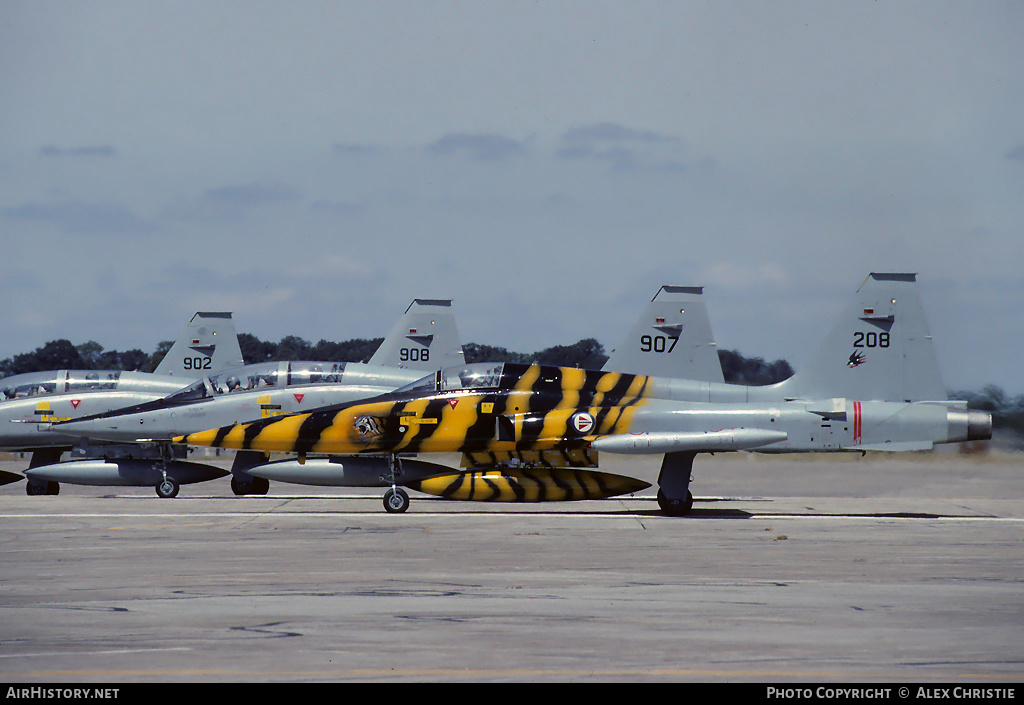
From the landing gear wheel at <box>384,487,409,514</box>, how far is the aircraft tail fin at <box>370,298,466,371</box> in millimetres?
9344

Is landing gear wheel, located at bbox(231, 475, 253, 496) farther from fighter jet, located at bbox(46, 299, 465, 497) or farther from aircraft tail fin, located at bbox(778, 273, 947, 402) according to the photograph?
aircraft tail fin, located at bbox(778, 273, 947, 402)

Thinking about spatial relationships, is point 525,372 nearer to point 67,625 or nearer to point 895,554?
point 895,554

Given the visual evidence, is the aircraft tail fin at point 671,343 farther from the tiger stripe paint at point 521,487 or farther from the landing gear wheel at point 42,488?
the landing gear wheel at point 42,488

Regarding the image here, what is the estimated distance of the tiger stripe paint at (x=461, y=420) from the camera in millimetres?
18719

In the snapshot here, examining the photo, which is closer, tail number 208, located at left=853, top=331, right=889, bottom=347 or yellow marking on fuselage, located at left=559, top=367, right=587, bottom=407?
yellow marking on fuselage, located at left=559, top=367, right=587, bottom=407

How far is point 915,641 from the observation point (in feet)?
25.0

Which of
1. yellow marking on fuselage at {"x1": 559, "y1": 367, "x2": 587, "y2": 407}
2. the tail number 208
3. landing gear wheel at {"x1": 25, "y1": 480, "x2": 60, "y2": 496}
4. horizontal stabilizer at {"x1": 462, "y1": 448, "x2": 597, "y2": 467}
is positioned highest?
the tail number 208

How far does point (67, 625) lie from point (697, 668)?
4.78 meters

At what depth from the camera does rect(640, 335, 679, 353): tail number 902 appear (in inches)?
889

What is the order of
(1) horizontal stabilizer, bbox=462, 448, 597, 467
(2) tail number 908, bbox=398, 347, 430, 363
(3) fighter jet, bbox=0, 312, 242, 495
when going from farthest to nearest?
1. (2) tail number 908, bbox=398, 347, 430, 363
2. (3) fighter jet, bbox=0, 312, 242, 495
3. (1) horizontal stabilizer, bbox=462, 448, 597, 467

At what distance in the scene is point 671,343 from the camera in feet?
74.1

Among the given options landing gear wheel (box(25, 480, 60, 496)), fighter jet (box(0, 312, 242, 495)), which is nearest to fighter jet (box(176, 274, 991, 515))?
fighter jet (box(0, 312, 242, 495))

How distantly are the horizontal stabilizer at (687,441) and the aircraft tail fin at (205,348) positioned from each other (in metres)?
14.7

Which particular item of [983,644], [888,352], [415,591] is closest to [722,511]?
[888,352]
